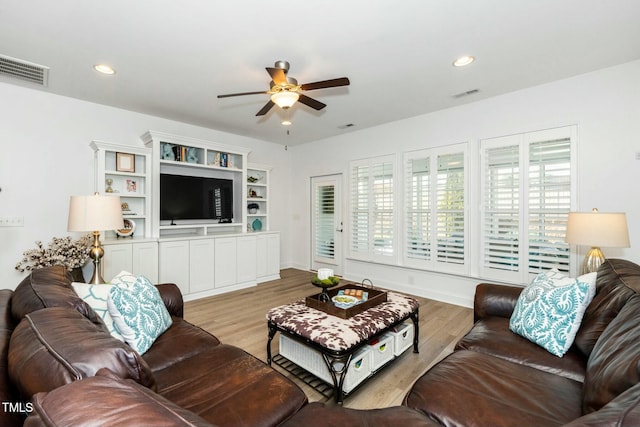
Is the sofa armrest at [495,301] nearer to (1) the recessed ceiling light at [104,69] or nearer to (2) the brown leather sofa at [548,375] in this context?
(2) the brown leather sofa at [548,375]

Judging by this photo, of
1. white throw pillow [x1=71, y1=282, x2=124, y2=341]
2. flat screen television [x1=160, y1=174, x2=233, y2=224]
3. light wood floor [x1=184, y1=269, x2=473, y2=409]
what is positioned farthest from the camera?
flat screen television [x1=160, y1=174, x2=233, y2=224]

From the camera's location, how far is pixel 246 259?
4.80 m

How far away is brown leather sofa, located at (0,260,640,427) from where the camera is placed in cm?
63

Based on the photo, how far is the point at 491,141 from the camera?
12.0 feet

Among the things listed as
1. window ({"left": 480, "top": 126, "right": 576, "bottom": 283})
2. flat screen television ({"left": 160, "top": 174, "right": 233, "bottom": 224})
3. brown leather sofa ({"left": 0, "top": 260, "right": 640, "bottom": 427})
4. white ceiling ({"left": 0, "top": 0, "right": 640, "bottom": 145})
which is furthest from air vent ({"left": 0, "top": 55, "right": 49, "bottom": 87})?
window ({"left": 480, "top": 126, "right": 576, "bottom": 283})

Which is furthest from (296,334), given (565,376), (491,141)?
(491,141)

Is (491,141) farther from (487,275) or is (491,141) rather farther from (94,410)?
(94,410)

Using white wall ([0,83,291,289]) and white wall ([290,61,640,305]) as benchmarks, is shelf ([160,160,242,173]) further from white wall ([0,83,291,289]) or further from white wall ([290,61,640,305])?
white wall ([290,61,640,305])

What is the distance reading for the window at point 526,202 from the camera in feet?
10.5

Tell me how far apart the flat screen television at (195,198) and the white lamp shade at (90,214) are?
1920 millimetres

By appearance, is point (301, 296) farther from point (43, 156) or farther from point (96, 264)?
point (43, 156)

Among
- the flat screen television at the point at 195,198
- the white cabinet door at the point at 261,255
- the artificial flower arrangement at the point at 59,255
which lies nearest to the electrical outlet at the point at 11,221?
the artificial flower arrangement at the point at 59,255

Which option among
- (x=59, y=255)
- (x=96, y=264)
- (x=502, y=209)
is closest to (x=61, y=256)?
(x=59, y=255)

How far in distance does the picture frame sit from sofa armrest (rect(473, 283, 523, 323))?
176 inches
